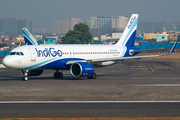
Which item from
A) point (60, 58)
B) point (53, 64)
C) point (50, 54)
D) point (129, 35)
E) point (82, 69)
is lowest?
point (82, 69)

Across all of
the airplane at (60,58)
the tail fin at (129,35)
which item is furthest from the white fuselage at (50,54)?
the tail fin at (129,35)

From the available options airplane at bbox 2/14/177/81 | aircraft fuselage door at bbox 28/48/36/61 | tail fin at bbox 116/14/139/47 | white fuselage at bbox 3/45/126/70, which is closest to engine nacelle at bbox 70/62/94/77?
airplane at bbox 2/14/177/81

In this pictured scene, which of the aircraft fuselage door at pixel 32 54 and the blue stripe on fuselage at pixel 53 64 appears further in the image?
the blue stripe on fuselage at pixel 53 64

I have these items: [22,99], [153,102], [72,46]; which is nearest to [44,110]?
[22,99]

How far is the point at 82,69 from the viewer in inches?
1495

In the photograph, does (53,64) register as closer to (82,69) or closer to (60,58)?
(60,58)

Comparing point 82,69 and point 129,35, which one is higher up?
point 129,35

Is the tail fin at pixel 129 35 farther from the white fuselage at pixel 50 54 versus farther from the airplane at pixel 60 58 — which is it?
the white fuselage at pixel 50 54

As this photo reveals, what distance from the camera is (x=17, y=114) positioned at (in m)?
18.2

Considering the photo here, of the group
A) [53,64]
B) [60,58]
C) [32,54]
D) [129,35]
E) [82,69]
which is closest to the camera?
[32,54]

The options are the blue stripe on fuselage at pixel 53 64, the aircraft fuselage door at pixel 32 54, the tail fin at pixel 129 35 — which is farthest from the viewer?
the tail fin at pixel 129 35

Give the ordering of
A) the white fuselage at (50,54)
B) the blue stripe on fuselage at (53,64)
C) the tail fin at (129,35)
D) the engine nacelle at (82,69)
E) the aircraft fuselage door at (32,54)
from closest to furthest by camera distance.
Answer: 1. the white fuselage at (50,54)
2. the aircraft fuselage door at (32,54)
3. the engine nacelle at (82,69)
4. the blue stripe on fuselage at (53,64)
5. the tail fin at (129,35)

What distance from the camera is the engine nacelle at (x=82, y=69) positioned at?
3812cm

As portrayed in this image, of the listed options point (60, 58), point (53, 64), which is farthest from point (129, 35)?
point (53, 64)
